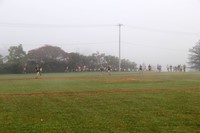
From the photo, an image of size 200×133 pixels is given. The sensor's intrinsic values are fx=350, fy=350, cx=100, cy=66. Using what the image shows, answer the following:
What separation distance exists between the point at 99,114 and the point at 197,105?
4.53 meters

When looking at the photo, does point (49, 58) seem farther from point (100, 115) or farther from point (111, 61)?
point (100, 115)

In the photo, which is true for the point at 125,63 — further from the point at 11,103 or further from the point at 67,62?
the point at 11,103

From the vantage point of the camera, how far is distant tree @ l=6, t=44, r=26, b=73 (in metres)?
62.3

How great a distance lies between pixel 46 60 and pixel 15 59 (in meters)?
5.79

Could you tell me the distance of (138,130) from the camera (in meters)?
10.2

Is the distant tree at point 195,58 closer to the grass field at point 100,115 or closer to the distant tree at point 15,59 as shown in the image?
the distant tree at point 15,59

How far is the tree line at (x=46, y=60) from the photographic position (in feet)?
205

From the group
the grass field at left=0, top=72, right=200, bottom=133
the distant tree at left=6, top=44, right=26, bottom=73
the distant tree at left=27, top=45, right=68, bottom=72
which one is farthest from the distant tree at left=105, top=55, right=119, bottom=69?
the grass field at left=0, top=72, right=200, bottom=133

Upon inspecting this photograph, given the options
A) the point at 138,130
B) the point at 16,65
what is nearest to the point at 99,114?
the point at 138,130

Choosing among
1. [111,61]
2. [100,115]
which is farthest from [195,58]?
[100,115]

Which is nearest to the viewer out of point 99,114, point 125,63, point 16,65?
point 99,114

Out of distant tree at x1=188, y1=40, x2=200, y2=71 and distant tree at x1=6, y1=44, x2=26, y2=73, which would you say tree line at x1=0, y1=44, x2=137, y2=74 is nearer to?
distant tree at x1=6, y1=44, x2=26, y2=73

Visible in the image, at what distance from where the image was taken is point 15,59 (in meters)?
65.0

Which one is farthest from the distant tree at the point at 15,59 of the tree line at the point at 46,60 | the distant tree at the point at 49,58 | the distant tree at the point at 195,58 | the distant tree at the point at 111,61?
the distant tree at the point at 195,58
